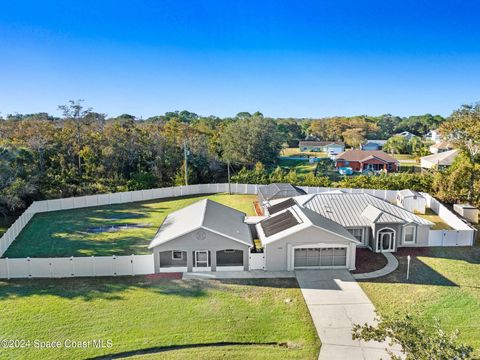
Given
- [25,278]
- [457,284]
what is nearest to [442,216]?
[457,284]

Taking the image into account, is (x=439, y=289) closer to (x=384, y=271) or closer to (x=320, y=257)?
(x=384, y=271)

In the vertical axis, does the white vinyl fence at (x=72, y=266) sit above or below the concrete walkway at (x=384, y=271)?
above

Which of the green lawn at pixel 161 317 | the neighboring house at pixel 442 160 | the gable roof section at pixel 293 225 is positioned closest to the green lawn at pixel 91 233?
the green lawn at pixel 161 317

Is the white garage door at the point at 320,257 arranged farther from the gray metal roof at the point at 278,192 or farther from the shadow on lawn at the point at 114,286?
the gray metal roof at the point at 278,192

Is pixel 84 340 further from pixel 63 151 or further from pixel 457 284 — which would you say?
pixel 63 151

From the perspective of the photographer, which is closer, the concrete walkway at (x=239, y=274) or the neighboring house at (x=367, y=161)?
the concrete walkway at (x=239, y=274)

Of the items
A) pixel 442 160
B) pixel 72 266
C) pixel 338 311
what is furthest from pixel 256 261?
pixel 442 160

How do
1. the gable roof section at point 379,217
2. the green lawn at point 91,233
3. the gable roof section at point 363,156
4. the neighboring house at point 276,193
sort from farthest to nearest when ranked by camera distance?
1. the gable roof section at point 363,156
2. the neighboring house at point 276,193
3. the green lawn at point 91,233
4. the gable roof section at point 379,217
